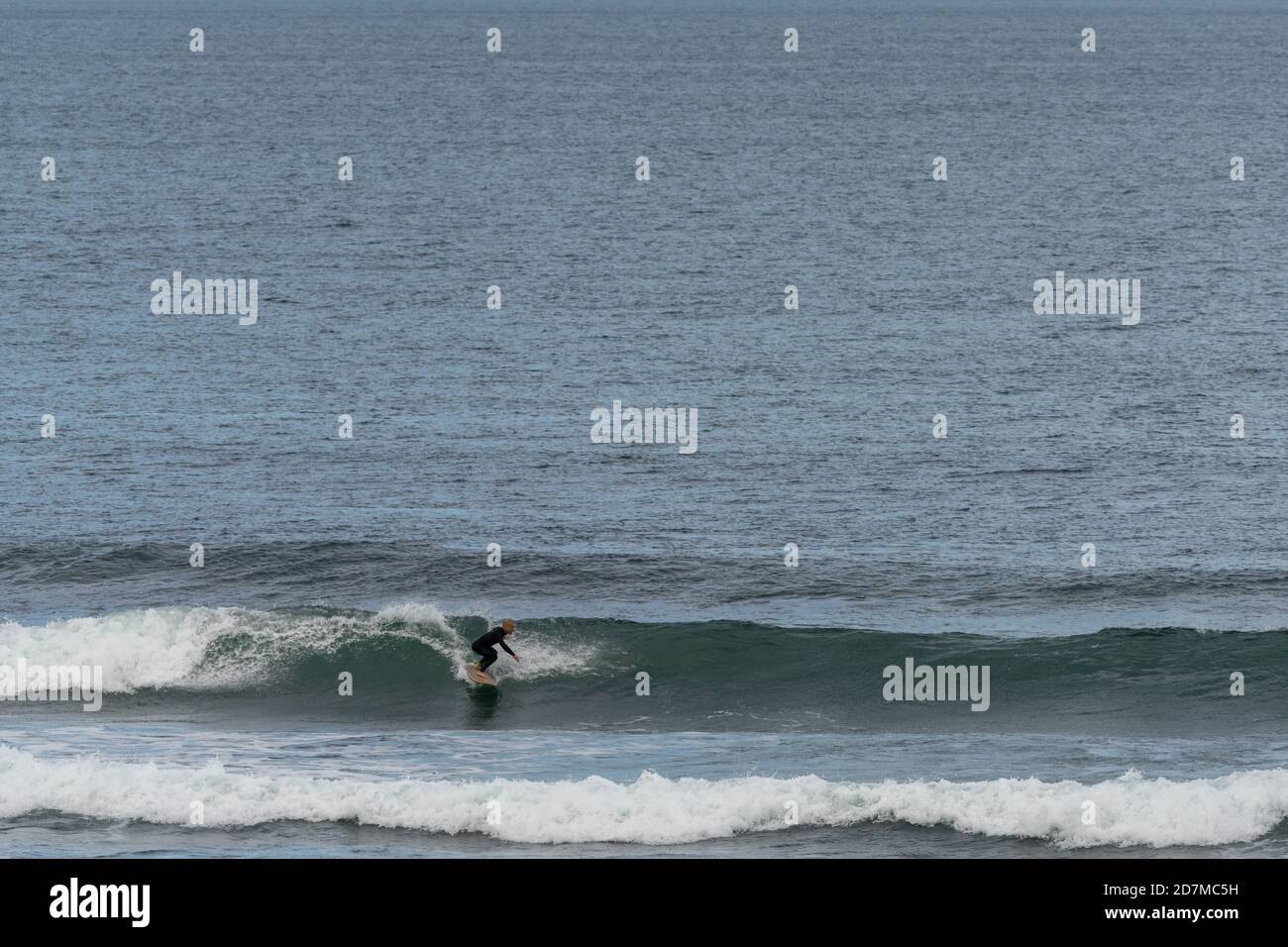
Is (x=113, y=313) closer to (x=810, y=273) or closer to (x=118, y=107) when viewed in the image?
(x=810, y=273)

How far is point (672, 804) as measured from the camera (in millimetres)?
25391

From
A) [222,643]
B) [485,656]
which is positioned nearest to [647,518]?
[485,656]

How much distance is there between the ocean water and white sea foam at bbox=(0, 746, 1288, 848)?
0.07 meters

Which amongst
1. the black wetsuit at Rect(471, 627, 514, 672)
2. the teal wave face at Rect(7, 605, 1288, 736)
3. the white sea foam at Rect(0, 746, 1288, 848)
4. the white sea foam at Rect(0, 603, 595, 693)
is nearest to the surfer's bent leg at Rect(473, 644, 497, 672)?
the black wetsuit at Rect(471, 627, 514, 672)

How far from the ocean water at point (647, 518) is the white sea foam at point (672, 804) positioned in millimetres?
68

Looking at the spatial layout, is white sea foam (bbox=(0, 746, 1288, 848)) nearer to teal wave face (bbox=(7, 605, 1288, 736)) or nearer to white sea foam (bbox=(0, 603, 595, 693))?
teal wave face (bbox=(7, 605, 1288, 736))

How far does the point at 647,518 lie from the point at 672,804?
19.0m

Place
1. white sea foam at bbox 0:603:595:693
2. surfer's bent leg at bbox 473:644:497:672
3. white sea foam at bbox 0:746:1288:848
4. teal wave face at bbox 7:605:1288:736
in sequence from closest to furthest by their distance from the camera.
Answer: white sea foam at bbox 0:746:1288:848 < teal wave face at bbox 7:605:1288:736 < surfer's bent leg at bbox 473:644:497:672 < white sea foam at bbox 0:603:595:693

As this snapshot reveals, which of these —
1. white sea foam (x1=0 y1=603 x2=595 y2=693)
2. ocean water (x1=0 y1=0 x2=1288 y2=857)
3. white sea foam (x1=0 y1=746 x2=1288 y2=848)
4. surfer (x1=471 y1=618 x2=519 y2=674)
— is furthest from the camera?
white sea foam (x1=0 y1=603 x2=595 y2=693)

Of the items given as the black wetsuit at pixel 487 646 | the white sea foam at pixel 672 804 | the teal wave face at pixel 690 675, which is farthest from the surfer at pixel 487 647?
the white sea foam at pixel 672 804

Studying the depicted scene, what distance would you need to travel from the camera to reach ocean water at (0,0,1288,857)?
26.0 meters

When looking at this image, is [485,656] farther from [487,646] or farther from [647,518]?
[647,518]

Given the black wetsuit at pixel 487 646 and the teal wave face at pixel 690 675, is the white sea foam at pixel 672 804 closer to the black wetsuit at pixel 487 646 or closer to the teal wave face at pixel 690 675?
the teal wave face at pixel 690 675
